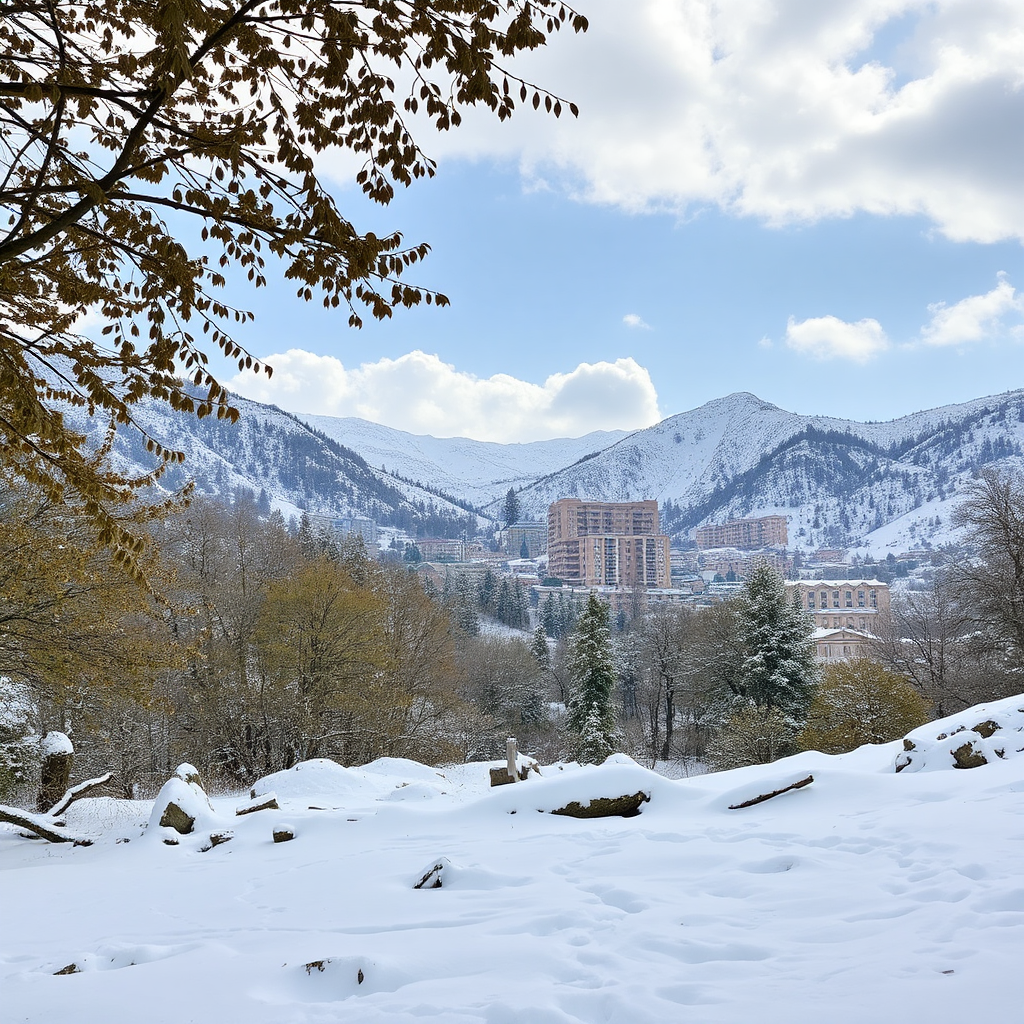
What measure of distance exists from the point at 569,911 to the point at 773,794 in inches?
180

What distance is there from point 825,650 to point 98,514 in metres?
82.0

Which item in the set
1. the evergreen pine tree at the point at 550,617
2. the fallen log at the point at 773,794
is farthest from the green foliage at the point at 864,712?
the evergreen pine tree at the point at 550,617

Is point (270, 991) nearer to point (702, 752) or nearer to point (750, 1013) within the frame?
point (750, 1013)

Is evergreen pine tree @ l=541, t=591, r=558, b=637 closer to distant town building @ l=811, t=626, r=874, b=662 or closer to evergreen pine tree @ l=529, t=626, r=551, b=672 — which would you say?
evergreen pine tree @ l=529, t=626, r=551, b=672

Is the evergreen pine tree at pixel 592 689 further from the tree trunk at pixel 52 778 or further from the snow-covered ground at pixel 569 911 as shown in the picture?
the snow-covered ground at pixel 569 911

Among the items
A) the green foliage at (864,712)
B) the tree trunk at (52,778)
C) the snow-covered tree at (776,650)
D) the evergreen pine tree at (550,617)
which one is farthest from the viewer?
the evergreen pine tree at (550,617)

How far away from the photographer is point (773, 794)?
8312mm

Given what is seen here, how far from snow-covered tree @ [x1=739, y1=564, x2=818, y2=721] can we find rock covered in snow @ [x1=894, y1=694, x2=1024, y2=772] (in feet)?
63.3

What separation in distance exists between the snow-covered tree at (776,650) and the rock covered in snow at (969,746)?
1930 cm

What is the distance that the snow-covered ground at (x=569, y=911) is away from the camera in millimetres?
3432

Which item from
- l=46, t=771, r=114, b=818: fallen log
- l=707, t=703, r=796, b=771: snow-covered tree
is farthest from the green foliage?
l=46, t=771, r=114, b=818: fallen log

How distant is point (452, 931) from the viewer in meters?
4.59

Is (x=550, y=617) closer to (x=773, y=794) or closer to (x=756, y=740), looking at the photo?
(x=756, y=740)

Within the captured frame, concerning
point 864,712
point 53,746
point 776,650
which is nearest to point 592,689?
point 776,650
